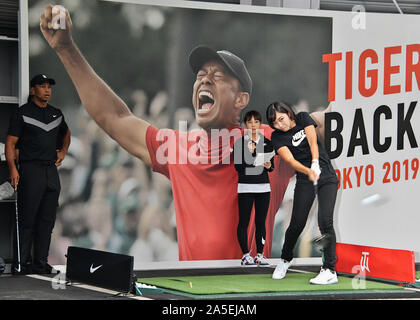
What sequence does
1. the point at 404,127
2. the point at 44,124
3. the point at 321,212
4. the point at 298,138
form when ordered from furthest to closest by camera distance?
the point at 404,127
the point at 44,124
the point at 298,138
the point at 321,212

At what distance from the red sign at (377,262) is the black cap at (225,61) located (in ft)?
6.43

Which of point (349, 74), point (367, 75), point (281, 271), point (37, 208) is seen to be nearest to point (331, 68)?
point (349, 74)

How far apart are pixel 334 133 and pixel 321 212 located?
1686mm

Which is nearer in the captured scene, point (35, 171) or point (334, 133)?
point (35, 171)

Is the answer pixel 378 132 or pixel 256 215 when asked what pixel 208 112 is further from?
pixel 378 132

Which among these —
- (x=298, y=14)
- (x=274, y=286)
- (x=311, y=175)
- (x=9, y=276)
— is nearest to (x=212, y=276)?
(x=274, y=286)

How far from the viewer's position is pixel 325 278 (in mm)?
6949

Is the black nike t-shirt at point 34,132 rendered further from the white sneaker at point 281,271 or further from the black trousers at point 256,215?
the white sneaker at point 281,271

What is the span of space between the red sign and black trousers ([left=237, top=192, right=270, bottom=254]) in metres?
0.84

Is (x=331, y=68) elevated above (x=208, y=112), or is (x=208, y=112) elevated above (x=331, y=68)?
(x=331, y=68)

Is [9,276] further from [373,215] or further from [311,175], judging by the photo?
[373,215]

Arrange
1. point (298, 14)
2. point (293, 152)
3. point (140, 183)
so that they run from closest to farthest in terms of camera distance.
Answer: point (293, 152), point (140, 183), point (298, 14)

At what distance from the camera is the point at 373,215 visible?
28.4 feet

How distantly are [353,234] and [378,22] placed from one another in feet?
7.50
